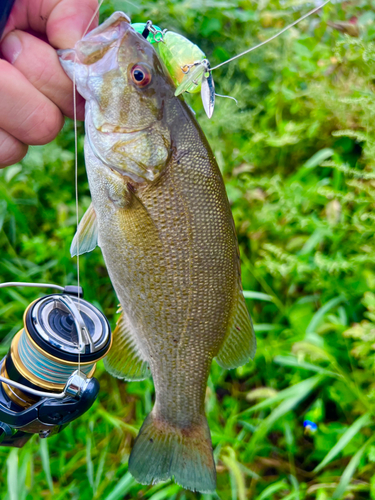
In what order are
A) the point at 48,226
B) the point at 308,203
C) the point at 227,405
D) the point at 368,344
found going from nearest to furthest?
the point at 368,344 → the point at 227,405 → the point at 308,203 → the point at 48,226

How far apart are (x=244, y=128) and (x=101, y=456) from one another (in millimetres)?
2084

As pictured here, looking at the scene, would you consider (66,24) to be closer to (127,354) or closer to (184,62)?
(184,62)

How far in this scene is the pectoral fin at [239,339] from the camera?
125 cm

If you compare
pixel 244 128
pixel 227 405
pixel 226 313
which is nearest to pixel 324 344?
pixel 227 405

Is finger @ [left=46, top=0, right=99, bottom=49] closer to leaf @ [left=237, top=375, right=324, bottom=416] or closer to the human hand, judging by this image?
the human hand

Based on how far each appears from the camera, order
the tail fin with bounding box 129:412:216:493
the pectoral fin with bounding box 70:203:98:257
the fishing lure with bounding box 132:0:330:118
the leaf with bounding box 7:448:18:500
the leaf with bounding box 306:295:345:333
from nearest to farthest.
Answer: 1. the fishing lure with bounding box 132:0:330:118
2. the pectoral fin with bounding box 70:203:98:257
3. the tail fin with bounding box 129:412:216:493
4. the leaf with bounding box 7:448:18:500
5. the leaf with bounding box 306:295:345:333

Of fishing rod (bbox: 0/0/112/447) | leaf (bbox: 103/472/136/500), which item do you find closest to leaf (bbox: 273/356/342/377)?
leaf (bbox: 103/472/136/500)

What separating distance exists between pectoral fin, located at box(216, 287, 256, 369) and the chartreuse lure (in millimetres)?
597

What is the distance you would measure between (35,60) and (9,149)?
0.25m

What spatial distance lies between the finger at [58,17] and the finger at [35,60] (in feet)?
0.12

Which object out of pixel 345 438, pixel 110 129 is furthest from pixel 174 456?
pixel 110 129

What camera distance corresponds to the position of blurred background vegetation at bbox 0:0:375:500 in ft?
6.26

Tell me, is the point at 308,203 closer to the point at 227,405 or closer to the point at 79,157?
the point at 227,405

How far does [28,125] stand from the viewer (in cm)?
110
